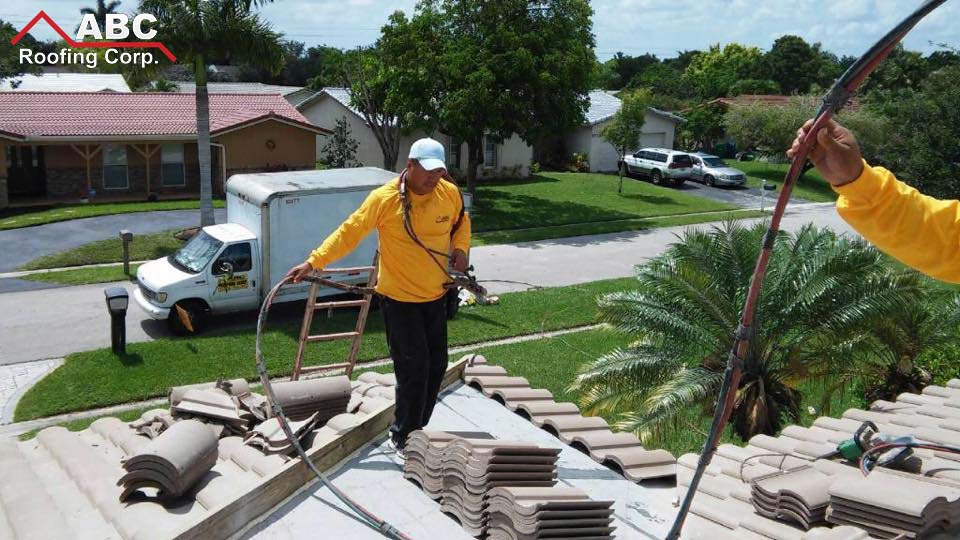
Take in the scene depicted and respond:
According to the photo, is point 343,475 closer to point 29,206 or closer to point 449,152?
point 29,206

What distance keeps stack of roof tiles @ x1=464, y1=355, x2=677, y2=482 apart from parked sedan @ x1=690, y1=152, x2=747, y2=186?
33651 mm

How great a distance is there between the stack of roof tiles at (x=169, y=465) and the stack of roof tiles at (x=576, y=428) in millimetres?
2558

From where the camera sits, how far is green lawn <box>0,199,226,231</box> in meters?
25.7

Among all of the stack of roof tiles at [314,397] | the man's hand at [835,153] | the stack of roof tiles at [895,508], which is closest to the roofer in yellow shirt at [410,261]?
the stack of roof tiles at [314,397]

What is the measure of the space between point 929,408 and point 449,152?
102ft

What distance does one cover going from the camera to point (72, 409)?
12352 mm

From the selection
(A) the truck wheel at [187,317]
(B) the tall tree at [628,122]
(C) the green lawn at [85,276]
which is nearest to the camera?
(A) the truck wheel at [187,317]

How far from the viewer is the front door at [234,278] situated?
16031mm

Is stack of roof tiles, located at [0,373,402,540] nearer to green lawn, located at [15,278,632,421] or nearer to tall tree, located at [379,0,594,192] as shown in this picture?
green lawn, located at [15,278,632,421]

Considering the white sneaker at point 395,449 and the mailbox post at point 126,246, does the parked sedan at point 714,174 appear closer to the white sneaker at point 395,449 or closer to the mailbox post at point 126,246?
the mailbox post at point 126,246

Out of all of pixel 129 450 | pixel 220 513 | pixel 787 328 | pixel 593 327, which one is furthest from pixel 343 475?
pixel 593 327

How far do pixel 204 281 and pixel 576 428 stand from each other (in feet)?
34.4

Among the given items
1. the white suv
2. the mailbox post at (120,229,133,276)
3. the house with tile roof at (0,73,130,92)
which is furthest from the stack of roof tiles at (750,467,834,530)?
the house with tile roof at (0,73,130,92)

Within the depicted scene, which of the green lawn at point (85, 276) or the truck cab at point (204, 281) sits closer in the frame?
the truck cab at point (204, 281)
